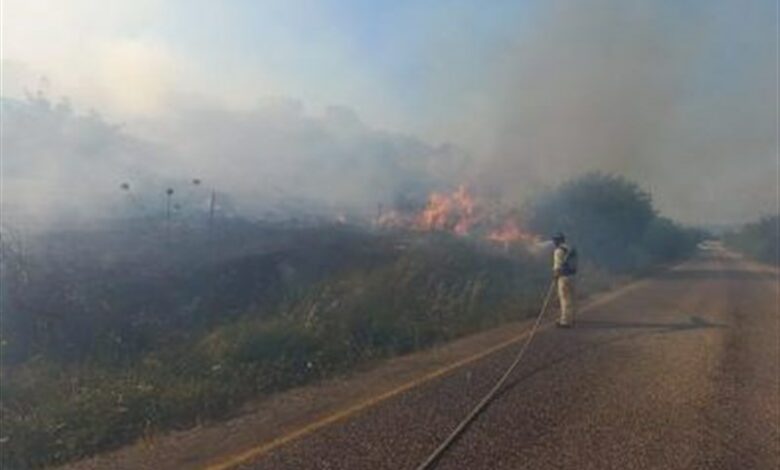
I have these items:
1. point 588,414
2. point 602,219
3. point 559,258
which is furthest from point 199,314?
point 602,219

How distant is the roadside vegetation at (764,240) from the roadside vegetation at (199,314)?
62.8 meters

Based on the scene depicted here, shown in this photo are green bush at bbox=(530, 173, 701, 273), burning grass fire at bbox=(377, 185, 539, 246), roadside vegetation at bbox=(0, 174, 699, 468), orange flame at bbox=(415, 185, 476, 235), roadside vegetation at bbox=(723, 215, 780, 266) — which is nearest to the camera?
roadside vegetation at bbox=(0, 174, 699, 468)

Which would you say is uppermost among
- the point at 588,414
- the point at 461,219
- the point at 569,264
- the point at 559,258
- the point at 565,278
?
the point at 461,219

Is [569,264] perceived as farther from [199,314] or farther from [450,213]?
[450,213]

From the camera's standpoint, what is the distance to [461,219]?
38562 mm

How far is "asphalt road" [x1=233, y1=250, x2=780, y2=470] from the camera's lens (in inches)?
275

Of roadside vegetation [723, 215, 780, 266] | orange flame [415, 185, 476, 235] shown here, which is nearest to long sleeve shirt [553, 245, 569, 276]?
orange flame [415, 185, 476, 235]

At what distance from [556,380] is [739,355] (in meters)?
4.29

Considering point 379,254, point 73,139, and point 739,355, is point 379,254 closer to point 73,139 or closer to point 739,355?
point 73,139

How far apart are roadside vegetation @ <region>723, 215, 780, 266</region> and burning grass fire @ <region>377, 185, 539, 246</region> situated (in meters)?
45.7

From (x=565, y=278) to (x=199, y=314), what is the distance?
20.8ft

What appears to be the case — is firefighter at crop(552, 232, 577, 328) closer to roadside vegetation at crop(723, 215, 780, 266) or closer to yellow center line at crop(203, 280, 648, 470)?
yellow center line at crop(203, 280, 648, 470)

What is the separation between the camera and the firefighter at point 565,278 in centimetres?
1605

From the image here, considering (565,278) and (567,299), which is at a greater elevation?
(565,278)
